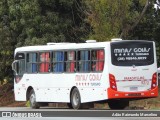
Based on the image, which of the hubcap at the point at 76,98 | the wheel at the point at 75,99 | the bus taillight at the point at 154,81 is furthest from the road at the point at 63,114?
the hubcap at the point at 76,98

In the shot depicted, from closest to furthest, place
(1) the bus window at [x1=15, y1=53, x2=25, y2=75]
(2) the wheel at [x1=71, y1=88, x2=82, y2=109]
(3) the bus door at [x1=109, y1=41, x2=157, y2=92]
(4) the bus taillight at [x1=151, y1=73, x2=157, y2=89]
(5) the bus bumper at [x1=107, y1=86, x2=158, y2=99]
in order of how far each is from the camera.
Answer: (5) the bus bumper at [x1=107, y1=86, x2=158, y2=99] → (3) the bus door at [x1=109, y1=41, x2=157, y2=92] → (4) the bus taillight at [x1=151, y1=73, x2=157, y2=89] → (2) the wheel at [x1=71, y1=88, x2=82, y2=109] → (1) the bus window at [x1=15, y1=53, x2=25, y2=75]

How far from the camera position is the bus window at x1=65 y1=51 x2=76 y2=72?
27.4 m

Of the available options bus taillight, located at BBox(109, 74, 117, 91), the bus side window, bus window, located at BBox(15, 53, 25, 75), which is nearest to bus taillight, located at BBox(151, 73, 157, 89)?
bus taillight, located at BBox(109, 74, 117, 91)

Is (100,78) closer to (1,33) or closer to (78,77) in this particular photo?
(78,77)

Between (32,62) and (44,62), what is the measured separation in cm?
100

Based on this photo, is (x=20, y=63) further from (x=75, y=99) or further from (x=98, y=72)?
(x=98, y=72)

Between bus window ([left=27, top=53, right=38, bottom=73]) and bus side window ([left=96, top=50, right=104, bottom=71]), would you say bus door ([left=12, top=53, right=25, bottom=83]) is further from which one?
bus side window ([left=96, top=50, right=104, bottom=71])

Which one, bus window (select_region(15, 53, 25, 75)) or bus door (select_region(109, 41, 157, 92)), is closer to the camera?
bus door (select_region(109, 41, 157, 92))

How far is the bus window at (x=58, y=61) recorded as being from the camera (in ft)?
92.1

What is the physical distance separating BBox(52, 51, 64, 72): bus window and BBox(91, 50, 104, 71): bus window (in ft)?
6.83

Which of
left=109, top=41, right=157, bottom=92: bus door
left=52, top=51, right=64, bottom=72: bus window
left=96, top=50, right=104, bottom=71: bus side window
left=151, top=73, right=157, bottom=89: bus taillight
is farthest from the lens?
left=52, top=51, right=64, bottom=72: bus window

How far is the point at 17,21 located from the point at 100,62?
1604cm

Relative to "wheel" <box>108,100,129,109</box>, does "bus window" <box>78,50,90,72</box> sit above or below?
above

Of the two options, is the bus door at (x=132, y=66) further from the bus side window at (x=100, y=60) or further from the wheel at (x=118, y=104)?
the wheel at (x=118, y=104)
